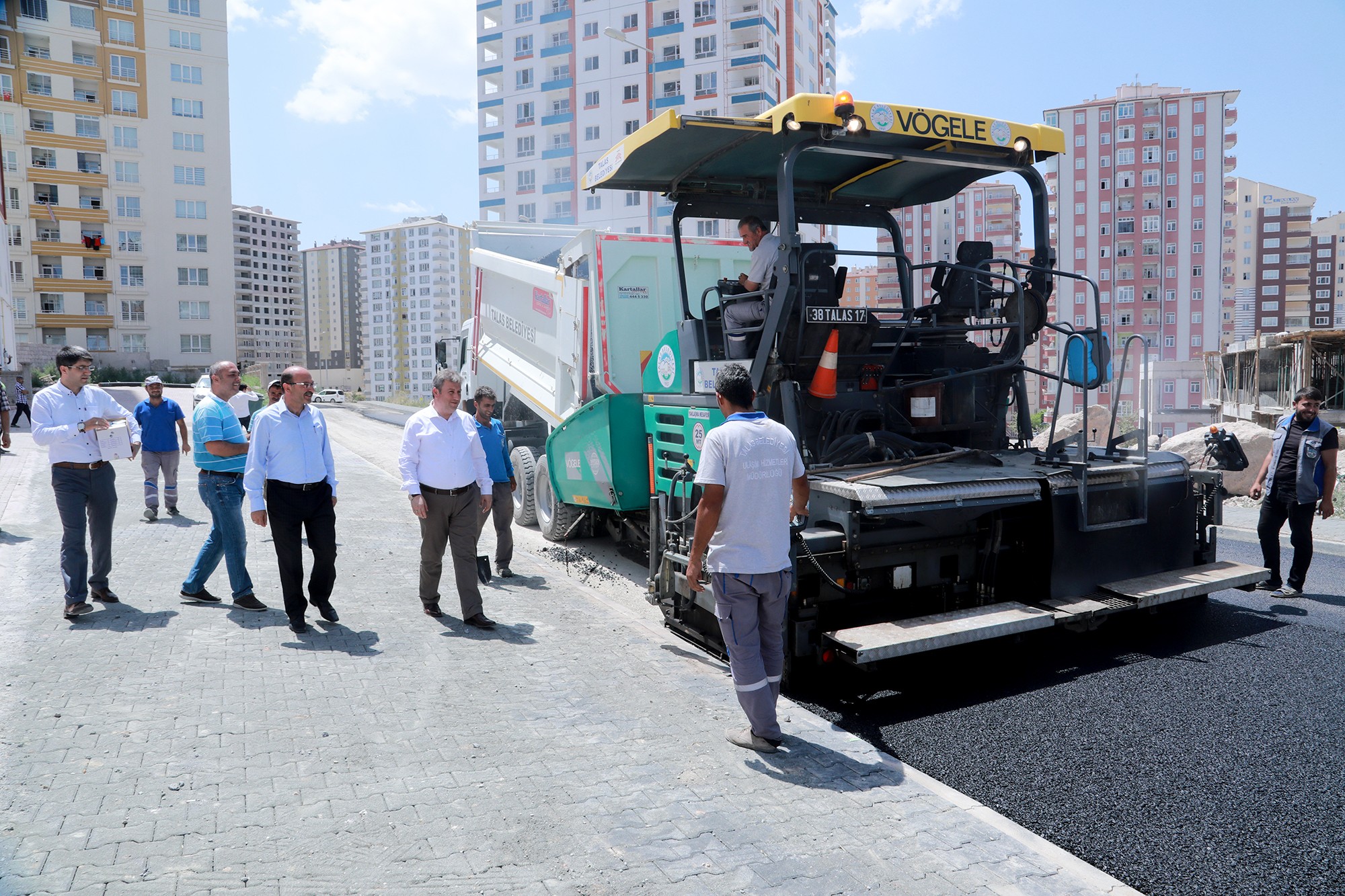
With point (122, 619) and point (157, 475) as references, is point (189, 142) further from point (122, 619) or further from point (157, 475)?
point (122, 619)

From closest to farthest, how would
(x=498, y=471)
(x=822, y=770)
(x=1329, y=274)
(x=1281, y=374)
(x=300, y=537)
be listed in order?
(x=822, y=770), (x=300, y=537), (x=498, y=471), (x=1281, y=374), (x=1329, y=274)

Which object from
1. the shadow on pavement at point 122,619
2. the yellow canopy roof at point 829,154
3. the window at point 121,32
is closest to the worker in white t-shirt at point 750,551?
the yellow canopy roof at point 829,154

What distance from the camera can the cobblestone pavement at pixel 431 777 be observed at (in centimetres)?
286

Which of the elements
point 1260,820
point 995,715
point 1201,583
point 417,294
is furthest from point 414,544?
point 417,294

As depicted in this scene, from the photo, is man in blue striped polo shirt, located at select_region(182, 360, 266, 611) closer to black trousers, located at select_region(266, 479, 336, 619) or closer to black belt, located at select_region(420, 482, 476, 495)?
black trousers, located at select_region(266, 479, 336, 619)

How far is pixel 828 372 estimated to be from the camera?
5.07 meters

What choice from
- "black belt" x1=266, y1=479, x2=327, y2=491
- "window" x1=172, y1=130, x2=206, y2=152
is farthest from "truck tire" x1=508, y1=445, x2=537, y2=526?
"window" x1=172, y1=130, x2=206, y2=152

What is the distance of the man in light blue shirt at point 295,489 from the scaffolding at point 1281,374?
21434 mm

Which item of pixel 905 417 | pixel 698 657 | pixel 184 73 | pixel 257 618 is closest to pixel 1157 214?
pixel 184 73

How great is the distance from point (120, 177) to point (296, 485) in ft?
216

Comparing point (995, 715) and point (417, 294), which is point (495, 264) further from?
point (417, 294)

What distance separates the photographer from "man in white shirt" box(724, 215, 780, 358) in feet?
17.3

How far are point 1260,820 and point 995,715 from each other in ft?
3.93

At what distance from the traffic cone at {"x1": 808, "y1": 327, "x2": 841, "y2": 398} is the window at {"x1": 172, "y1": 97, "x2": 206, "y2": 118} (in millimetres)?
68173
